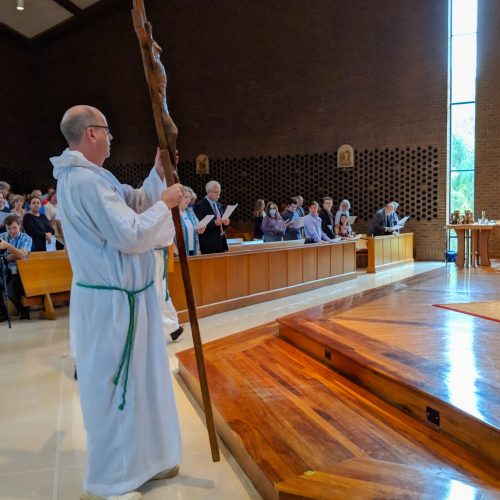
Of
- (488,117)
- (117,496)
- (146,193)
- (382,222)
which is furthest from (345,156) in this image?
(117,496)

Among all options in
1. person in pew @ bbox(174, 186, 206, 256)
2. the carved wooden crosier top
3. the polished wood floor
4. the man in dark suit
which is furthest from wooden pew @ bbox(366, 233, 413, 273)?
the carved wooden crosier top

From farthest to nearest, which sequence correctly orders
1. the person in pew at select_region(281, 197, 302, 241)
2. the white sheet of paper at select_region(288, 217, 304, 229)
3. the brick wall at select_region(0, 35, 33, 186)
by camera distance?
1. the brick wall at select_region(0, 35, 33, 186)
2. the person in pew at select_region(281, 197, 302, 241)
3. the white sheet of paper at select_region(288, 217, 304, 229)

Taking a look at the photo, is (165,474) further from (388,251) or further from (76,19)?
(76,19)

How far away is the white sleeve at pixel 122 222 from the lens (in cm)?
199

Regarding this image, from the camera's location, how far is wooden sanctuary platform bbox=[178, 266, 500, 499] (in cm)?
210

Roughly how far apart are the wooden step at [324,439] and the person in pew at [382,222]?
767cm

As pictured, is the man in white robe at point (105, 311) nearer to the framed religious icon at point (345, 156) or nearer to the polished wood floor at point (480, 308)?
the polished wood floor at point (480, 308)

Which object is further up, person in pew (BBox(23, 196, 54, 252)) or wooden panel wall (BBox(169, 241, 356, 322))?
person in pew (BBox(23, 196, 54, 252))

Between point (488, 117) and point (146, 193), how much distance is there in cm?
1144

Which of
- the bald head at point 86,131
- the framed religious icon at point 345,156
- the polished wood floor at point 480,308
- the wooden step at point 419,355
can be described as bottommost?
the wooden step at point 419,355

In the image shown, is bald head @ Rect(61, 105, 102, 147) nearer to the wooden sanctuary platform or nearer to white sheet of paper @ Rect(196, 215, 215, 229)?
the wooden sanctuary platform

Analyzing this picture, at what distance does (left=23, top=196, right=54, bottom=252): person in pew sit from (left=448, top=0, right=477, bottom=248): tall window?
9.29 m

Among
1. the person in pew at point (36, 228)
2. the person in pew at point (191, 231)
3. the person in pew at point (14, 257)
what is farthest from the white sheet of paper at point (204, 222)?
the person in pew at point (36, 228)

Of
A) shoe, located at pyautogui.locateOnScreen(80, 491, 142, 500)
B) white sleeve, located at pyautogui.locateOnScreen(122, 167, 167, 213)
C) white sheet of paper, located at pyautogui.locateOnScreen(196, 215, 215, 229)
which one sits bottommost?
shoe, located at pyautogui.locateOnScreen(80, 491, 142, 500)
